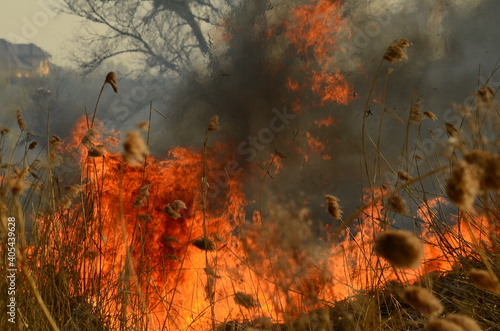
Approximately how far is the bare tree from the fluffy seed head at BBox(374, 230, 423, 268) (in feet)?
27.6

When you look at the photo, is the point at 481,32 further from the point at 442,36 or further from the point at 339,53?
the point at 339,53

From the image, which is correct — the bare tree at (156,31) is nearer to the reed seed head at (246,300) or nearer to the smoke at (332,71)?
the smoke at (332,71)

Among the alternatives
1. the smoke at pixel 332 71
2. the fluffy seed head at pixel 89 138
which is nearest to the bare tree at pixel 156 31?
the smoke at pixel 332 71

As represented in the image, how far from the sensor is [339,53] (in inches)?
347

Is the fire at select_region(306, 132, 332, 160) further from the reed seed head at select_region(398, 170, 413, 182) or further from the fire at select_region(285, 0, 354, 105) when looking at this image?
the reed seed head at select_region(398, 170, 413, 182)

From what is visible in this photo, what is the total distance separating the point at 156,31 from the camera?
9000 mm

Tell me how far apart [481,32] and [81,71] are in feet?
25.8

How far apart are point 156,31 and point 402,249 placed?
9251mm

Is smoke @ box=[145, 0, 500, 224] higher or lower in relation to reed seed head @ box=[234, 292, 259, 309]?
higher

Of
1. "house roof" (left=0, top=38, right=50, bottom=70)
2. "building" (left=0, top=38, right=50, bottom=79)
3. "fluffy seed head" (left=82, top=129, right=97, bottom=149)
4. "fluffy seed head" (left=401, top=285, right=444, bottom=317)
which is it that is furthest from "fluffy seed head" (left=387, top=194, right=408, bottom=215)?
"house roof" (left=0, top=38, right=50, bottom=70)

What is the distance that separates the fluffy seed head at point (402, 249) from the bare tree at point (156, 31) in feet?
27.6

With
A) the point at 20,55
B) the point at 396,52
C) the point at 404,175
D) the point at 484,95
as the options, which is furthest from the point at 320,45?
the point at 396,52

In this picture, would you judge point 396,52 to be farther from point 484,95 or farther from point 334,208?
point 484,95

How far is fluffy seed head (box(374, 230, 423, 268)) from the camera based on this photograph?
0.51 meters
